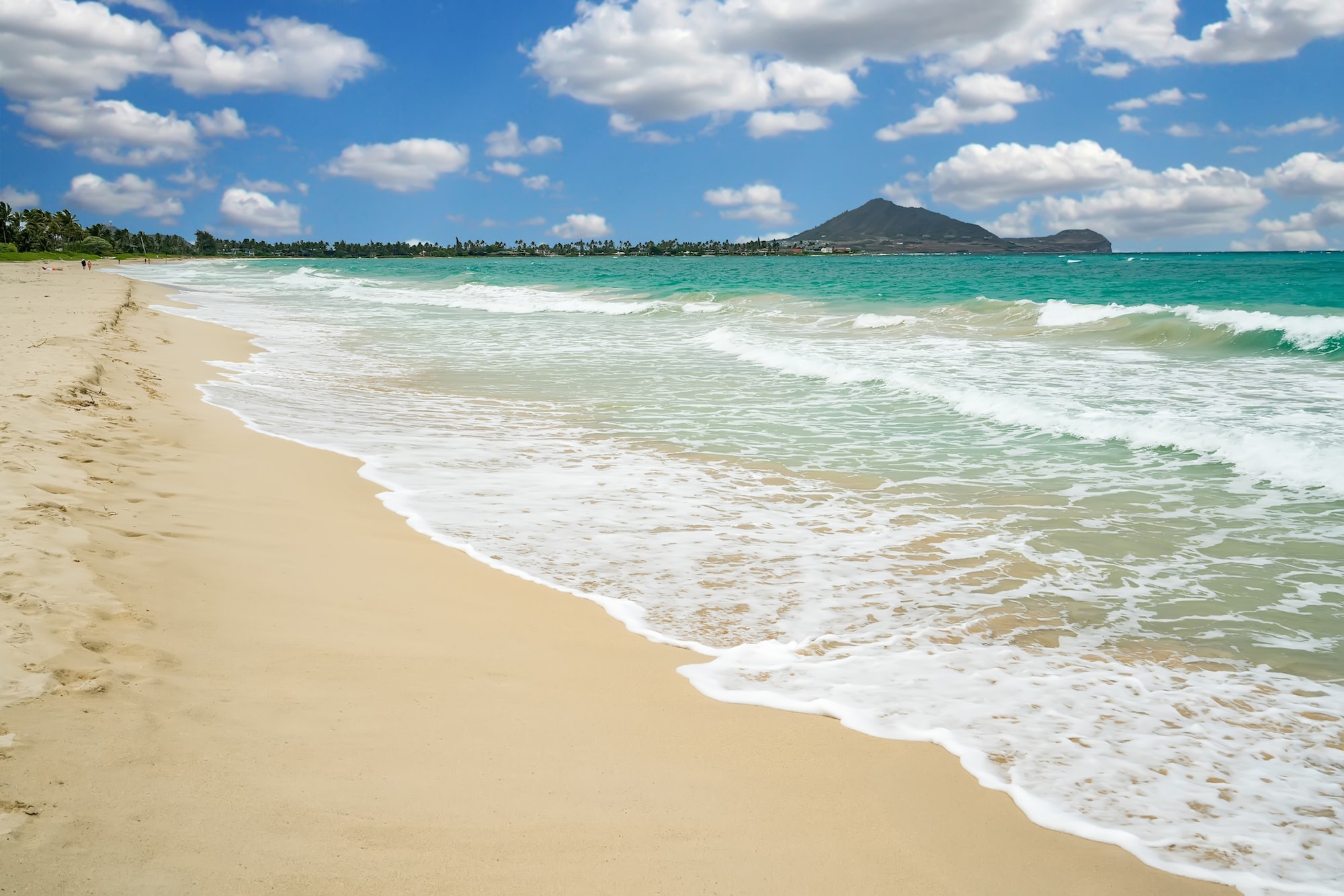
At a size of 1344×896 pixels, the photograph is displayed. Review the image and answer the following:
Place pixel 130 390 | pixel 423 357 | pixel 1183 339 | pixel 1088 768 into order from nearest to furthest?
pixel 1088 768, pixel 130 390, pixel 423 357, pixel 1183 339

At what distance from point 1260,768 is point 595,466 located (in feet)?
19.1

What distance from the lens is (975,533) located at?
6.13 metres

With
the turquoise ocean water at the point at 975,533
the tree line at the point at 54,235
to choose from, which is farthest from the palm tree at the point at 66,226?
the turquoise ocean water at the point at 975,533

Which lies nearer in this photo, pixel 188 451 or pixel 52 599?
pixel 52 599

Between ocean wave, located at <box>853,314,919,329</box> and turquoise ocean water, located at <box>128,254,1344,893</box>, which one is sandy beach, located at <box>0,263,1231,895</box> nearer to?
turquoise ocean water, located at <box>128,254,1344,893</box>

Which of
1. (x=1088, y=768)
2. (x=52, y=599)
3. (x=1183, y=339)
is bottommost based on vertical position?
(x=1088, y=768)

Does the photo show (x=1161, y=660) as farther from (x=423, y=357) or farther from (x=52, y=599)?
(x=423, y=357)

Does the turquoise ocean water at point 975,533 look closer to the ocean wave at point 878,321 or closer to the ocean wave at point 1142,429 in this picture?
the ocean wave at point 1142,429

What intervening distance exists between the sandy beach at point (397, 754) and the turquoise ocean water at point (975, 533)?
32 centimetres

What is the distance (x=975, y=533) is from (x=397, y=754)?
467 centimetres

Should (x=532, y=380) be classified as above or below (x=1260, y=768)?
above

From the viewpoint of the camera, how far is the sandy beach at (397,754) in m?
2.35

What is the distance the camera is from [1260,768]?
324cm

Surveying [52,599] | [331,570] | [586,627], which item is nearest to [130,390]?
[331,570]
